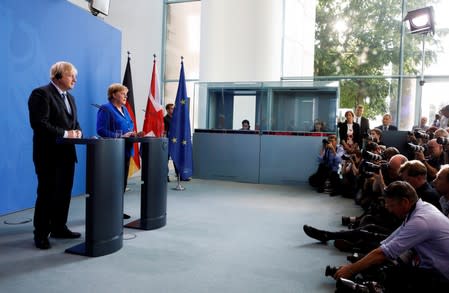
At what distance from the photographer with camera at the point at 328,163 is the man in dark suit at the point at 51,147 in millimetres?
4698

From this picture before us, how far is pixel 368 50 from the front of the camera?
9875 mm

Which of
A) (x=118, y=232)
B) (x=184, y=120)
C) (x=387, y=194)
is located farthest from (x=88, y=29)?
(x=387, y=194)

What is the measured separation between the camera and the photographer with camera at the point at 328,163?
711cm

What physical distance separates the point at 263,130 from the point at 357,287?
19.8 ft

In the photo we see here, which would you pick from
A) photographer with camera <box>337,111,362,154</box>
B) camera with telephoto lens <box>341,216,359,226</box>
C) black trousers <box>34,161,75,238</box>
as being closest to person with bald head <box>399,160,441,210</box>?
camera with telephoto lens <box>341,216,359,226</box>

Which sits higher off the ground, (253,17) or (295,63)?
(253,17)

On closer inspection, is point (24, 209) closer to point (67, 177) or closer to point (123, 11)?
point (67, 177)

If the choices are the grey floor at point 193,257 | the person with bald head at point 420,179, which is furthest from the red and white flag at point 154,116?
the person with bald head at point 420,179

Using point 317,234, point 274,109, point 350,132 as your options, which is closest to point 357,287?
point 317,234

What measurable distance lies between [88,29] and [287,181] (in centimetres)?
443

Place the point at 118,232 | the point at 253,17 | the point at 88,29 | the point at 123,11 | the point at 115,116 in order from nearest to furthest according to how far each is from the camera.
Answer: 1. the point at 118,232
2. the point at 115,116
3. the point at 88,29
4. the point at 253,17
5. the point at 123,11

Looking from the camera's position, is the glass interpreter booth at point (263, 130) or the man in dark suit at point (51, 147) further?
the glass interpreter booth at point (263, 130)

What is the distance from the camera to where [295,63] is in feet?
36.0

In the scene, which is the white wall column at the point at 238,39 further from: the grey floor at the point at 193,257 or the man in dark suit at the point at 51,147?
the man in dark suit at the point at 51,147
